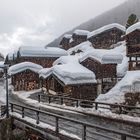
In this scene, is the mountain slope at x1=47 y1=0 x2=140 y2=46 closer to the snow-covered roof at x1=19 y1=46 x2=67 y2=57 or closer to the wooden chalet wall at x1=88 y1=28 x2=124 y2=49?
the wooden chalet wall at x1=88 y1=28 x2=124 y2=49

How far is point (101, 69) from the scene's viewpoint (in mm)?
38781

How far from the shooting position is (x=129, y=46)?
35531 mm

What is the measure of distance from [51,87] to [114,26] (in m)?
26.6

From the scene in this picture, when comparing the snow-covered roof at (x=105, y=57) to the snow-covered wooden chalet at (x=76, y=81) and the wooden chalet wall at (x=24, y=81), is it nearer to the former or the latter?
the snow-covered wooden chalet at (x=76, y=81)

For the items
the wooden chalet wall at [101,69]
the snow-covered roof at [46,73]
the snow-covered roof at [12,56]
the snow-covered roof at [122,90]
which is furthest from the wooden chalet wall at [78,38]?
the snow-covered roof at [122,90]

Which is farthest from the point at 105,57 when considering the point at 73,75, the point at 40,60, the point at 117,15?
the point at 117,15

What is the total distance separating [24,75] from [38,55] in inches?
356

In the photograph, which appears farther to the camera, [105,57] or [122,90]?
[105,57]

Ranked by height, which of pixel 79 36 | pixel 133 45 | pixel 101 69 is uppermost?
pixel 79 36

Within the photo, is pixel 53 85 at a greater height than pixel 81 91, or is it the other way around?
pixel 53 85

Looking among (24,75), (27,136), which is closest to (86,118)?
(27,136)

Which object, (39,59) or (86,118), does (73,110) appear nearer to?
(86,118)

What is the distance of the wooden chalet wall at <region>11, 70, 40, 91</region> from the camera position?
49156 millimetres

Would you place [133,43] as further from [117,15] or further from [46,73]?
[117,15]
